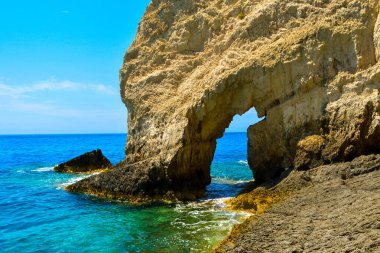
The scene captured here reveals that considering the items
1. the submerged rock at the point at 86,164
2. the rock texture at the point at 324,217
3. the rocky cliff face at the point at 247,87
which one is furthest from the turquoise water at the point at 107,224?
the submerged rock at the point at 86,164

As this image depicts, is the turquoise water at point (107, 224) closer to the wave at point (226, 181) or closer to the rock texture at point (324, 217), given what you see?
the rock texture at point (324, 217)

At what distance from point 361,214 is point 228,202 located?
10.0m

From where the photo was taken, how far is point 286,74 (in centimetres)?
2156

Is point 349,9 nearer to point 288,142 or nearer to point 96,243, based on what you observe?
point 288,142

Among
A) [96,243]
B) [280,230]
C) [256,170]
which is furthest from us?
[256,170]

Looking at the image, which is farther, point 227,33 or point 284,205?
point 227,33

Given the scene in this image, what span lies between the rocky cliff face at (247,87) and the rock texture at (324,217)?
61.8 inches

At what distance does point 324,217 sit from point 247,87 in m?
11.8

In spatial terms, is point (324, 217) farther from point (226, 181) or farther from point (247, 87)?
point (226, 181)

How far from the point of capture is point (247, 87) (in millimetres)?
23234

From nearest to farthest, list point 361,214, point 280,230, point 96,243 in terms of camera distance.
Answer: point 361,214 < point 280,230 < point 96,243

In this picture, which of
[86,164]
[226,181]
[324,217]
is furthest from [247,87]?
[86,164]

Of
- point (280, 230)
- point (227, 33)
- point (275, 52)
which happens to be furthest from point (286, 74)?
point (280, 230)

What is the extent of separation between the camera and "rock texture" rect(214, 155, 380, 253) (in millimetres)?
10523
